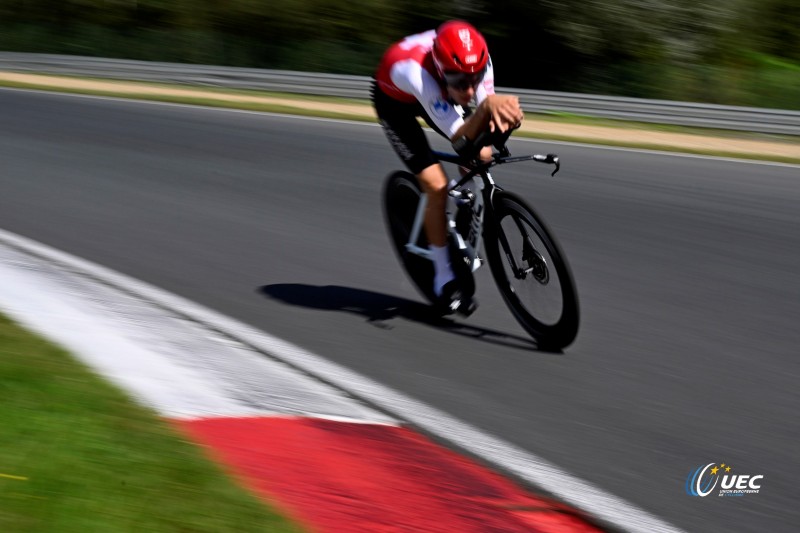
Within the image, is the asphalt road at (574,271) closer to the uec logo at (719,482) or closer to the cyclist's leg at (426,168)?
the uec logo at (719,482)

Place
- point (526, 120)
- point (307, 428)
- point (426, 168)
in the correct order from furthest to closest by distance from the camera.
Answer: point (526, 120) → point (426, 168) → point (307, 428)

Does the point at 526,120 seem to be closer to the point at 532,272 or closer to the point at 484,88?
the point at 484,88

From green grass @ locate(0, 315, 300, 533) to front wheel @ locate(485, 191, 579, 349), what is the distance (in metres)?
2.32

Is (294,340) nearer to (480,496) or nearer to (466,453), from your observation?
(466,453)

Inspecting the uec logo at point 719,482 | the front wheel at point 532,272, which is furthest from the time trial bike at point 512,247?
the uec logo at point 719,482

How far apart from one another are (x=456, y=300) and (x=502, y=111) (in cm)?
143

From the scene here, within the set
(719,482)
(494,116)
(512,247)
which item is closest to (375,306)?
(512,247)

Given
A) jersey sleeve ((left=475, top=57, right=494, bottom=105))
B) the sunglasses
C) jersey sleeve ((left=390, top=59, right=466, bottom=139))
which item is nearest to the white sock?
jersey sleeve ((left=390, top=59, right=466, bottom=139))

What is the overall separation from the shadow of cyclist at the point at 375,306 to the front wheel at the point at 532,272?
201 mm

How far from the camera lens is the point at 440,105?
18.7 ft

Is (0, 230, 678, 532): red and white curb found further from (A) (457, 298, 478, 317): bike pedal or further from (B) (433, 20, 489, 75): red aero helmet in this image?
(B) (433, 20, 489, 75): red aero helmet

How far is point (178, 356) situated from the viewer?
5.31 meters

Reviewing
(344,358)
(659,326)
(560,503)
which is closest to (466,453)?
(560,503)

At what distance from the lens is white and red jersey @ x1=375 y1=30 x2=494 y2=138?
569cm
